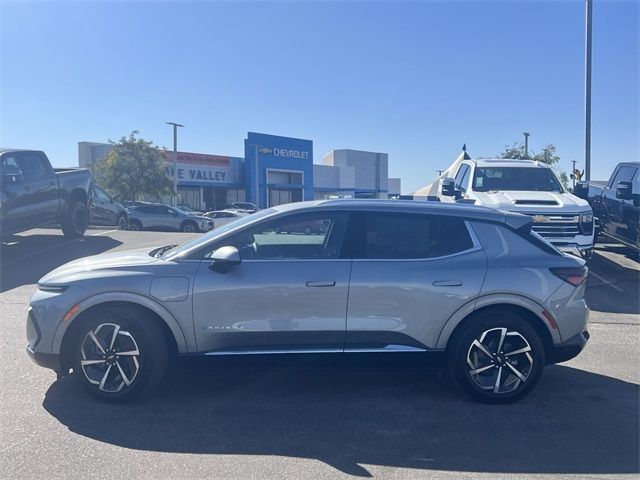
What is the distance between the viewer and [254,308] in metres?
4.76

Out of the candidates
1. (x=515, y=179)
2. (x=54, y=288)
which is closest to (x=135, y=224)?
(x=515, y=179)

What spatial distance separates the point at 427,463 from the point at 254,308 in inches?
67.6

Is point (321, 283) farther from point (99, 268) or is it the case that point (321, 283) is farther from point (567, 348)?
point (567, 348)

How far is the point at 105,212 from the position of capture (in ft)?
73.2

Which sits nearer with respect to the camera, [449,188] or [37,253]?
[449,188]

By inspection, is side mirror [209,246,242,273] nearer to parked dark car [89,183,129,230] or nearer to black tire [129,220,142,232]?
parked dark car [89,183,129,230]

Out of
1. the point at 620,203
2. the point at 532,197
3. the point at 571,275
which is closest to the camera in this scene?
the point at 571,275

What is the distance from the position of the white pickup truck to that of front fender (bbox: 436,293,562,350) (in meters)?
4.26

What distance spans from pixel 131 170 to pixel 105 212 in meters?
16.2

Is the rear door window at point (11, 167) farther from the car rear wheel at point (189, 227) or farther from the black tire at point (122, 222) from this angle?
the car rear wheel at point (189, 227)

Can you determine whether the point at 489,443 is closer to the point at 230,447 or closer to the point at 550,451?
the point at 550,451

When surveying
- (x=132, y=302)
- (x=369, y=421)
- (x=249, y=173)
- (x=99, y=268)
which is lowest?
(x=369, y=421)

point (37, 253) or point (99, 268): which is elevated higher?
point (99, 268)

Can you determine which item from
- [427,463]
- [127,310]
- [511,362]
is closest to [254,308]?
[127,310]
